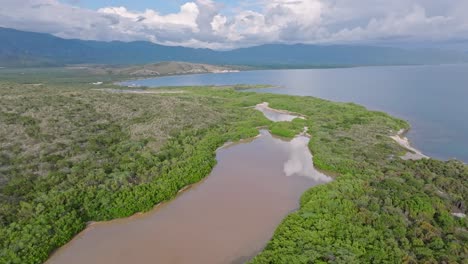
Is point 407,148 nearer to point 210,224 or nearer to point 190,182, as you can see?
point 190,182

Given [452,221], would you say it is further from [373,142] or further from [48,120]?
[48,120]

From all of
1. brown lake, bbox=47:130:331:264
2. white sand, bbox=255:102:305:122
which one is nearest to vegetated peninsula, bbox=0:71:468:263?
brown lake, bbox=47:130:331:264

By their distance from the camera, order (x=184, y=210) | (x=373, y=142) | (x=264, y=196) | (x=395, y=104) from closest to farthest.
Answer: (x=184, y=210) < (x=264, y=196) < (x=373, y=142) < (x=395, y=104)

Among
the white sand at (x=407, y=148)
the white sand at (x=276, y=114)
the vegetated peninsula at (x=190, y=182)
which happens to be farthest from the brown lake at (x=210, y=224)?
the white sand at (x=276, y=114)

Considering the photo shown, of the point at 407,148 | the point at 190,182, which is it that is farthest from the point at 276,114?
the point at 190,182

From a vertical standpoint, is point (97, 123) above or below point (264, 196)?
above

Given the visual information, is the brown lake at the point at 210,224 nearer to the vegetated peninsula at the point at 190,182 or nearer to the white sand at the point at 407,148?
the vegetated peninsula at the point at 190,182

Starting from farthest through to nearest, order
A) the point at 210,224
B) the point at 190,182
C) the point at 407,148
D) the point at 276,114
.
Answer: the point at 276,114
the point at 407,148
the point at 190,182
the point at 210,224

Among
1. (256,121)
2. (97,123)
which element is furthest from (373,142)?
(97,123)

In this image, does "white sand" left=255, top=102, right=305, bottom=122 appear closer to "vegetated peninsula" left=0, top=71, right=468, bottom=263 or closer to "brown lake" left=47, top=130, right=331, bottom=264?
"vegetated peninsula" left=0, top=71, right=468, bottom=263
